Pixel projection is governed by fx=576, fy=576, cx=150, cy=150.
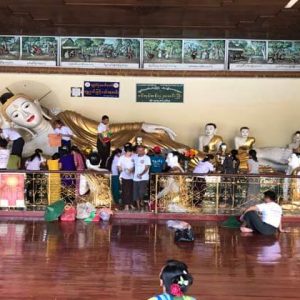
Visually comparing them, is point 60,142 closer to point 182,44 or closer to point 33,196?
point 33,196

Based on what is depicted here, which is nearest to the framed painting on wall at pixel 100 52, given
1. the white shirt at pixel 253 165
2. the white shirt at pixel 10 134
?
the white shirt at pixel 10 134

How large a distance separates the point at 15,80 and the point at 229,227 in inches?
227

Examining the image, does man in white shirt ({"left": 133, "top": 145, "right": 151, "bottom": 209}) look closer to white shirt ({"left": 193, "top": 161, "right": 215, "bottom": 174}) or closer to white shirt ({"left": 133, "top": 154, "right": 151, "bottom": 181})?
white shirt ({"left": 133, "top": 154, "right": 151, "bottom": 181})

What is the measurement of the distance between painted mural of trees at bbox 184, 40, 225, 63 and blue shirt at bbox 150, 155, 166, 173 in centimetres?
284

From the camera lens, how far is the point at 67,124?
10672 mm

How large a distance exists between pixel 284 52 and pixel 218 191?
13.3 ft

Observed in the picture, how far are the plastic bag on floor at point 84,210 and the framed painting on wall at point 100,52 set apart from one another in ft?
13.0

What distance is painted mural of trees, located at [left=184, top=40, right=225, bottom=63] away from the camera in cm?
1113

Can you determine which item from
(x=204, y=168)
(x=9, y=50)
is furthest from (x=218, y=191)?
(x=9, y=50)

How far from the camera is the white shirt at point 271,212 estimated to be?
718 centimetres

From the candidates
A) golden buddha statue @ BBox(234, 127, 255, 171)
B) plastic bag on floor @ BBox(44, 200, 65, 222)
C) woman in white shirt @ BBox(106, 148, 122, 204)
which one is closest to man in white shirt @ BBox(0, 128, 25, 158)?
woman in white shirt @ BBox(106, 148, 122, 204)

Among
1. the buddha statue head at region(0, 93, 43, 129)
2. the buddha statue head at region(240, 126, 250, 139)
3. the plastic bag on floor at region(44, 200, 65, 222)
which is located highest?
the buddha statue head at region(0, 93, 43, 129)

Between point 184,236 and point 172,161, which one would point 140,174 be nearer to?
point 172,161

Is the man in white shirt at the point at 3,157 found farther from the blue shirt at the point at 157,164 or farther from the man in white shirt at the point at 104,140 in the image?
the blue shirt at the point at 157,164
